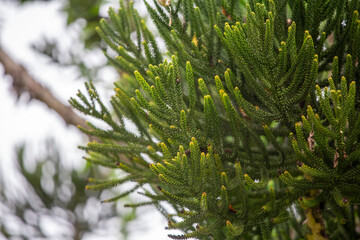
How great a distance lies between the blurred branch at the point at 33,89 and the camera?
187 cm

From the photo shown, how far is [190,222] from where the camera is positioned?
0.86 meters

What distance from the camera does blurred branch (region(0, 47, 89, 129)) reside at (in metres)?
1.87

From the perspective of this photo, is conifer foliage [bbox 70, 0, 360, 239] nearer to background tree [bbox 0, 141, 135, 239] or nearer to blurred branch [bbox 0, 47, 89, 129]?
blurred branch [bbox 0, 47, 89, 129]

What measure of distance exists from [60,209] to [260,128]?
2.26 m

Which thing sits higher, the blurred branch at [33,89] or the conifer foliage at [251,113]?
the blurred branch at [33,89]

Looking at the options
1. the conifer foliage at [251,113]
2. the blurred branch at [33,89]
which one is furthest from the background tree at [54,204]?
the conifer foliage at [251,113]

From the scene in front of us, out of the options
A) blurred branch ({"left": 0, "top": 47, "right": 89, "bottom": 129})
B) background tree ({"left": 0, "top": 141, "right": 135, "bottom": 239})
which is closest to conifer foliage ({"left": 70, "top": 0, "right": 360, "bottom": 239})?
blurred branch ({"left": 0, "top": 47, "right": 89, "bottom": 129})

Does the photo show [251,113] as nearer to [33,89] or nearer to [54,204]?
[33,89]

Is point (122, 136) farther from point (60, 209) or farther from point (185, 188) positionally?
point (60, 209)

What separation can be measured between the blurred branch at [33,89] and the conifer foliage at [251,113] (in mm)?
778

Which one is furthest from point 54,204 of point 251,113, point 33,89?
point 251,113

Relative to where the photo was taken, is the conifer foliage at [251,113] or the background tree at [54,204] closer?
the conifer foliage at [251,113]

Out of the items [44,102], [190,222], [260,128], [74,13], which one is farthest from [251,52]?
[74,13]

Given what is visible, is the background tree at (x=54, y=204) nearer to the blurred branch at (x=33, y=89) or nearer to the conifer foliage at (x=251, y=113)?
the blurred branch at (x=33, y=89)
